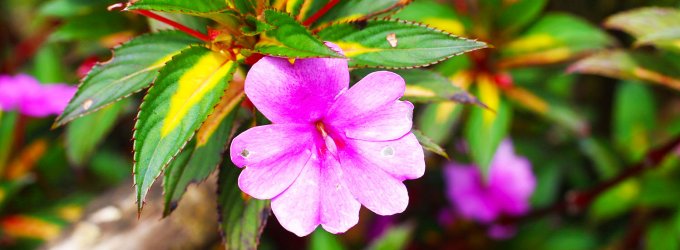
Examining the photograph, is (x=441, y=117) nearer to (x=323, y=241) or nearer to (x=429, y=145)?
(x=323, y=241)

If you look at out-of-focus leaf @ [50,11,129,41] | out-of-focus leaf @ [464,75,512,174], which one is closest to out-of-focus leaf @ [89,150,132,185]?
out-of-focus leaf @ [50,11,129,41]

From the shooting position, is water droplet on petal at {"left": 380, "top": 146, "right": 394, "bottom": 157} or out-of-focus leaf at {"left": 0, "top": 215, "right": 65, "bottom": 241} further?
out-of-focus leaf at {"left": 0, "top": 215, "right": 65, "bottom": 241}

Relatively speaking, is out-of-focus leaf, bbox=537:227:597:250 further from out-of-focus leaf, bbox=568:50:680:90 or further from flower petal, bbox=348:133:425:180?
flower petal, bbox=348:133:425:180

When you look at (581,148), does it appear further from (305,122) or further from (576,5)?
(305,122)

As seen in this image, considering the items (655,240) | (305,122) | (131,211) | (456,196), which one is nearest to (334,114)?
(305,122)

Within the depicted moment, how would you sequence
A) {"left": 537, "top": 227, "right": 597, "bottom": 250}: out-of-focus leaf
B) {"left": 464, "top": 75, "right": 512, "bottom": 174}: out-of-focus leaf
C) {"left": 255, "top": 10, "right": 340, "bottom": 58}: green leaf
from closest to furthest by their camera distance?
{"left": 255, "top": 10, "right": 340, "bottom": 58}: green leaf → {"left": 464, "top": 75, "right": 512, "bottom": 174}: out-of-focus leaf → {"left": 537, "top": 227, "right": 597, "bottom": 250}: out-of-focus leaf

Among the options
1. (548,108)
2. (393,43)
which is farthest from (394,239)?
(393,43)
